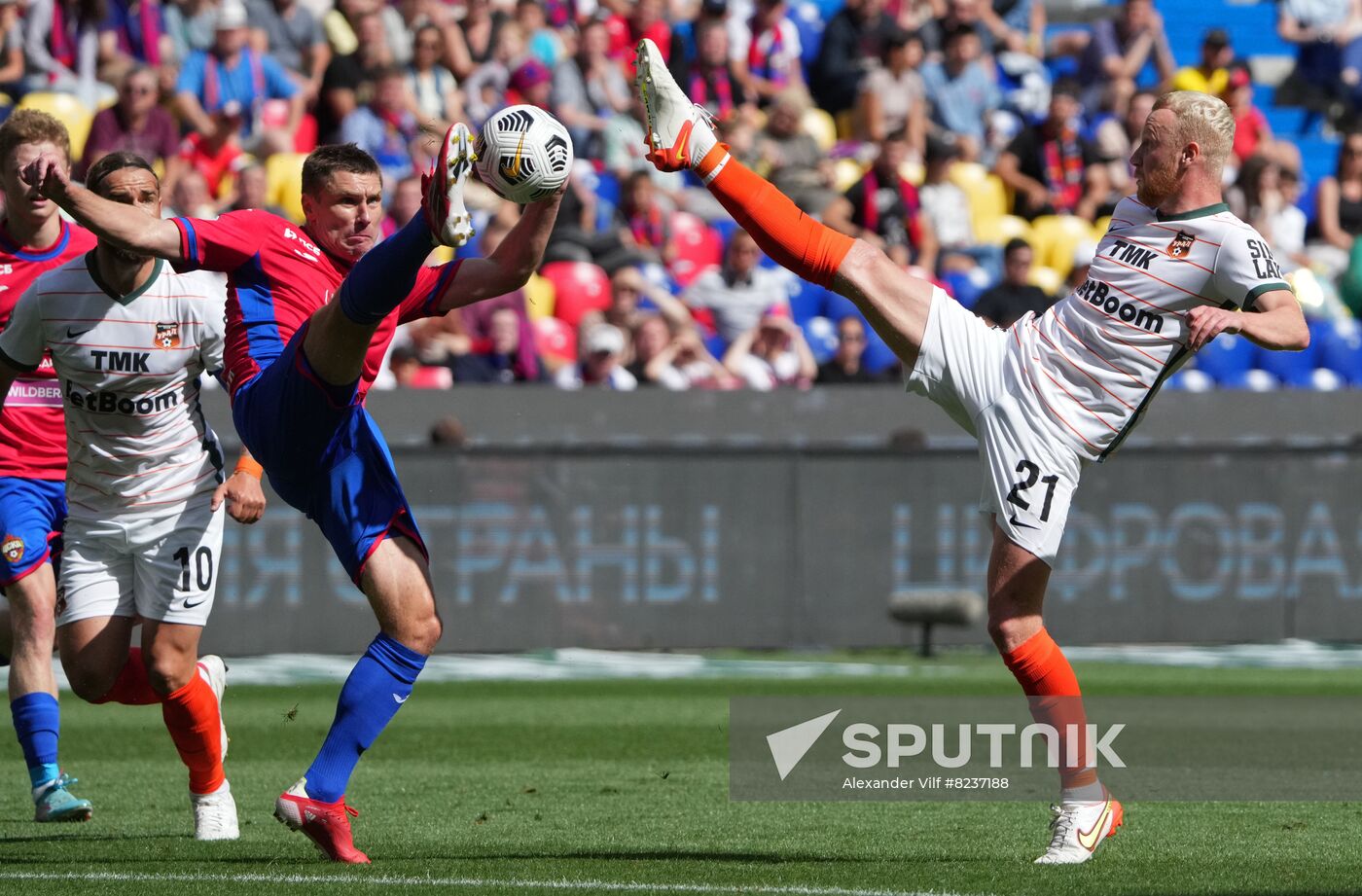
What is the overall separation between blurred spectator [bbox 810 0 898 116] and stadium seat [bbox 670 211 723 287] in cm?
299

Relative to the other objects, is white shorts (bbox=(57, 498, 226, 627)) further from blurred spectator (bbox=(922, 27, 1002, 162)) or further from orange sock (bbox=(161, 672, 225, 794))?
blurred spectator (bbox=(922, 27, 1002, 162))

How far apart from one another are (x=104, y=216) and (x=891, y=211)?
12775mm

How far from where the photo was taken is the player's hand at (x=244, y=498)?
6648 millimetres

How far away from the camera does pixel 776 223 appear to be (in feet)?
20.7

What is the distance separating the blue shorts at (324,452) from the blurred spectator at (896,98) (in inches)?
551

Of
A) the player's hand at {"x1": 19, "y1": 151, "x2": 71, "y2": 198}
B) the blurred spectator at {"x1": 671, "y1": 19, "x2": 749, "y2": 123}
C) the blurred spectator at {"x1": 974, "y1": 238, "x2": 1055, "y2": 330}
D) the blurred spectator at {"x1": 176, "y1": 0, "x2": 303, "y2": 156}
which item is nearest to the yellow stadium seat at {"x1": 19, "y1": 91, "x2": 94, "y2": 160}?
the blurred spectator at {"x1": 176, "y1": 0, "x2": 303, "y2": 156}

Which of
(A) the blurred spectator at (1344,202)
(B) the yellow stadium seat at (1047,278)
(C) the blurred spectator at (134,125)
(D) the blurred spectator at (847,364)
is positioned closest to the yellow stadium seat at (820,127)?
(B) the yellow stadium seat at (1047,278)

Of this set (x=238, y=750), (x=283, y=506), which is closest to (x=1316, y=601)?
(x=283, y=506)

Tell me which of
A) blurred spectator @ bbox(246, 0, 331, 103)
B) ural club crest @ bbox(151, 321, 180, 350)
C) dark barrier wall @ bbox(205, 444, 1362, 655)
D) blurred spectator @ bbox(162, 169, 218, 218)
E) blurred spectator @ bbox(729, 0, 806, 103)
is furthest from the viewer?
blurred spectator @ bbox(729, 0, 806, 103)

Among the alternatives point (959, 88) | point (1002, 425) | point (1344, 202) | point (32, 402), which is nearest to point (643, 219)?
point (959, 88)

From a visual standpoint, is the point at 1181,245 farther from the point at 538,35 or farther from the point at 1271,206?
the point at 1271,206

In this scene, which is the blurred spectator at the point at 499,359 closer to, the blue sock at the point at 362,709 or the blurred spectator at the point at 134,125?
the blurred spectator at the point at 134,125

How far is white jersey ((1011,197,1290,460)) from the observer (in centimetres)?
615

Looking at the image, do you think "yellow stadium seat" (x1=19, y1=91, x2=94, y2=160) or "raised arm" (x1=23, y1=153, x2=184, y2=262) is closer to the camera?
"raised arm" (x1=23, y1=153, x2=184, y2=262)
